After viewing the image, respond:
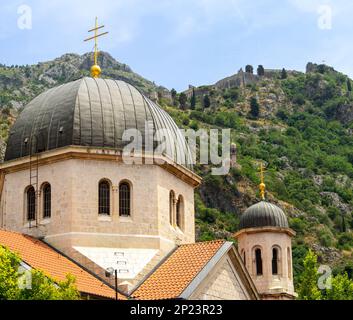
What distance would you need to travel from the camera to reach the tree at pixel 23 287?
74.3 ft

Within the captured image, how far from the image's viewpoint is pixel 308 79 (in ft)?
614

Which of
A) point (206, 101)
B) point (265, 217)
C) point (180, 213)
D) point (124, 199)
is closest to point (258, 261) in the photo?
point (265, 217)

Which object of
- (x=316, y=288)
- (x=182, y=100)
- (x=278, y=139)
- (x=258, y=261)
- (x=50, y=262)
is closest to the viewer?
(x=50, y=262)

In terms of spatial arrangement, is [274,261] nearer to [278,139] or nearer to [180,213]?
[180,213]

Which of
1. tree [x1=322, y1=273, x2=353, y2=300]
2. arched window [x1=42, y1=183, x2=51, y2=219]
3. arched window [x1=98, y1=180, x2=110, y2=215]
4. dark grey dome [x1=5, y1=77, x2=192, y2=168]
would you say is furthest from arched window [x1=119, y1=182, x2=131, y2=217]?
tree [x1=322, y1=273, x2=353, y2=300]

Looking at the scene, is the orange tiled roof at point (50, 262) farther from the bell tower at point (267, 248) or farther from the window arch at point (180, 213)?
the bell tower at point (267, 248)

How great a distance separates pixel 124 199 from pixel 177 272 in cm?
466

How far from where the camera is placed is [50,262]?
29.7 m

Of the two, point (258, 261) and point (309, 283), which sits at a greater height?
point (258, 261)

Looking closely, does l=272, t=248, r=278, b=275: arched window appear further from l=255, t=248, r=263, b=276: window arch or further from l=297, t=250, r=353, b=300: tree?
l=297, t=250, r=353, b=300: tree

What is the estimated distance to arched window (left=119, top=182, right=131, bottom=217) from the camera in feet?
109
